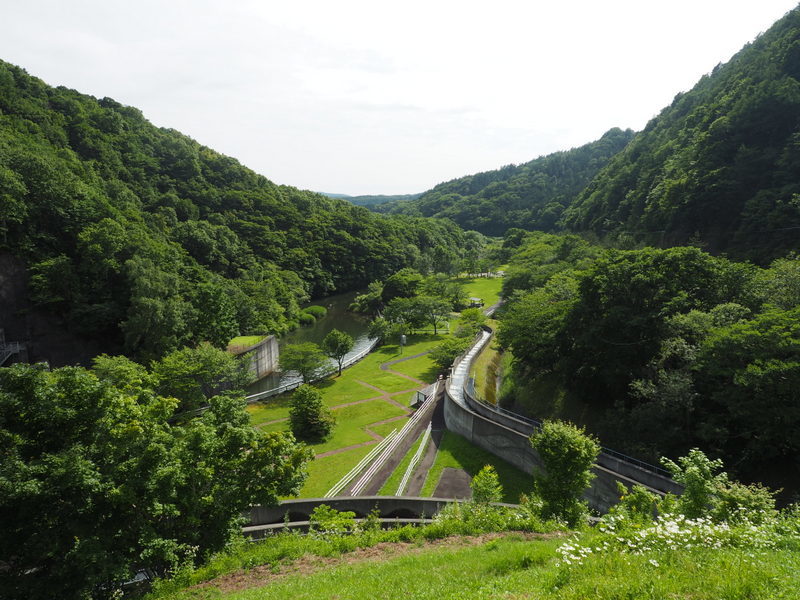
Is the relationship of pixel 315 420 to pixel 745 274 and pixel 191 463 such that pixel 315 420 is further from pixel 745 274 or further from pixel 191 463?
pixel 745 274

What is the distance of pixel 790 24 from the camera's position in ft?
222

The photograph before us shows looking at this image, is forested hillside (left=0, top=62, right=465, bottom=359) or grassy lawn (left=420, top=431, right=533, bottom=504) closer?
grassy lawn (left=420, top=431, right=533, bottom=504)

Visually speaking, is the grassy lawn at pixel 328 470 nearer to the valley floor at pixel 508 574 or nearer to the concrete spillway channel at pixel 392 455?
the concrete spillway channel at pixel 392 455

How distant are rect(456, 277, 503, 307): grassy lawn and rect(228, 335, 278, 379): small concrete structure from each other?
4296 cm

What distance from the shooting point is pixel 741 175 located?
1837 inches

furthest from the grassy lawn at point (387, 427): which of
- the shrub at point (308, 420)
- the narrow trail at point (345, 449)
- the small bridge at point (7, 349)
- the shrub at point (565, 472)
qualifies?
the small bridge at point (7, 349)

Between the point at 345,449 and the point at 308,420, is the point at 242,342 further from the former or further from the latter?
the point at 345,449

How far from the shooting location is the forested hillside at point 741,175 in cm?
4019

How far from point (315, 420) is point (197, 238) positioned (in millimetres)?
51140

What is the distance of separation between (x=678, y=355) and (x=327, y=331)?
Result: 5543cm

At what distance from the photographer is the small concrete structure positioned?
159ft

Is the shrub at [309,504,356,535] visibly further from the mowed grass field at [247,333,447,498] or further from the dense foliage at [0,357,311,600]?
the mowed grass field at [247,333,447,498]

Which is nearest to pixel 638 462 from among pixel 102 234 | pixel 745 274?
pixel 745 274

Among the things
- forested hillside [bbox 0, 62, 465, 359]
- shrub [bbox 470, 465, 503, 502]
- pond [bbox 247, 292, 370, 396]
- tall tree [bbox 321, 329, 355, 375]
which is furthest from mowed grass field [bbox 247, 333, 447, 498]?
forested hillside [bbox 0, 62, 465, 359]
